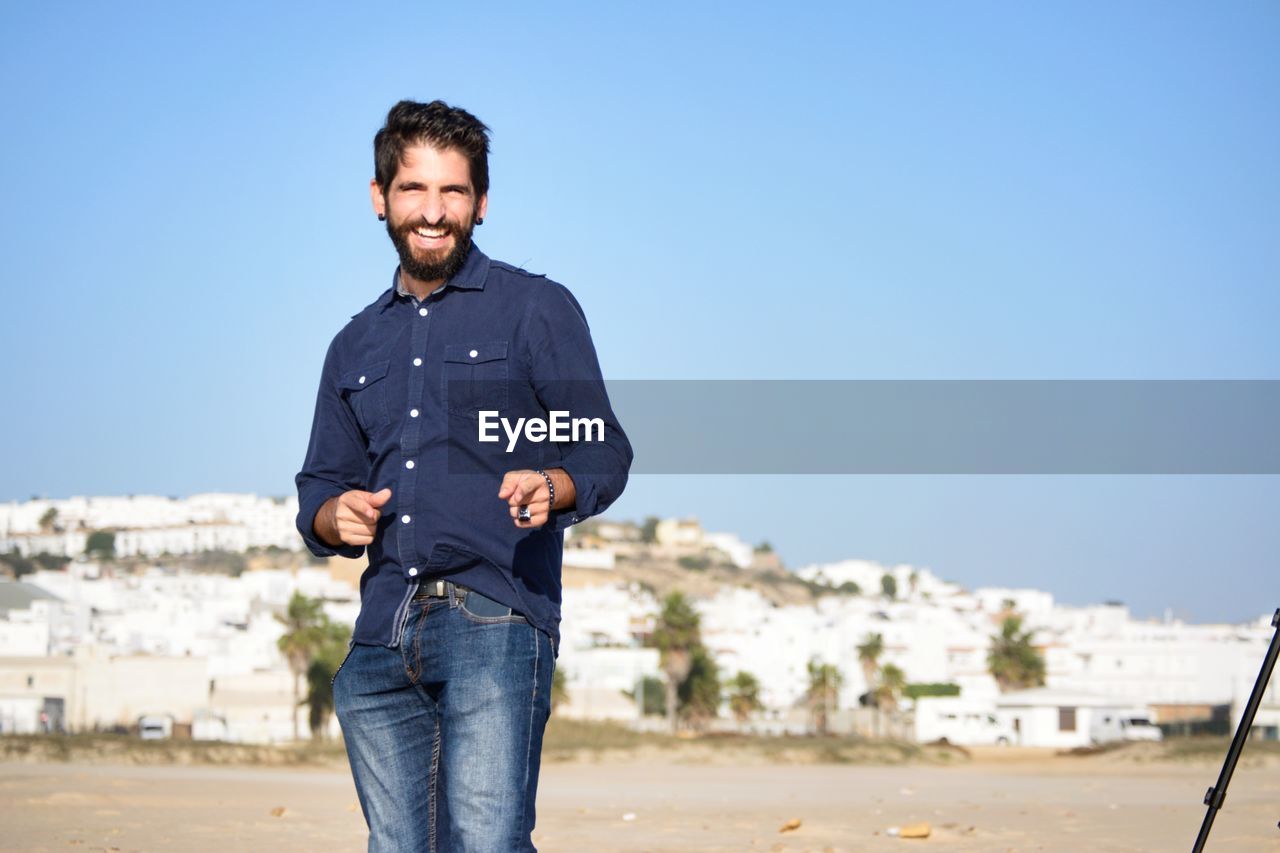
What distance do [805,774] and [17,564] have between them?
110 metres

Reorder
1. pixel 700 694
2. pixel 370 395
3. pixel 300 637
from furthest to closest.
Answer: pixel 700 694
pixel 300 637
pixel 370 395

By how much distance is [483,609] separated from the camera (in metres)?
2.83

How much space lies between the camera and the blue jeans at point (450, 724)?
279 cm

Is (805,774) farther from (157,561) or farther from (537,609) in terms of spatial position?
(157,561)

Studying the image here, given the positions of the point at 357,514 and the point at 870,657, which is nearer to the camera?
the point at 357,514

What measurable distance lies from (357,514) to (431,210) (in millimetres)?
584

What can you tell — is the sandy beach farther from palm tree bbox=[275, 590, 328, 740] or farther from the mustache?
palm tree bbox=[275, 590, 328, 740]

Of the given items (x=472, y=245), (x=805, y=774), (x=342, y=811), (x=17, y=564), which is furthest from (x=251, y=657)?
(x=472, y=245)

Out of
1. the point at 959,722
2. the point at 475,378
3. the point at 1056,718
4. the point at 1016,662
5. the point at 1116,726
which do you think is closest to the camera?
the point at 475,378

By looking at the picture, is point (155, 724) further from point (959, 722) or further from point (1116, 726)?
point (1116, 726)

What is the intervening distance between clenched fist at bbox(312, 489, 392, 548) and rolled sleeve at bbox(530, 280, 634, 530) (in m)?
0.32

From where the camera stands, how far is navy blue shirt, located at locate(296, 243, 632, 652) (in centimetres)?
287

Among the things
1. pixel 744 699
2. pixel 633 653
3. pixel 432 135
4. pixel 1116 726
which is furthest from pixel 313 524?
pixel 633 653

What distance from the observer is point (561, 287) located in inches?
121
